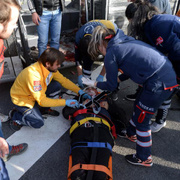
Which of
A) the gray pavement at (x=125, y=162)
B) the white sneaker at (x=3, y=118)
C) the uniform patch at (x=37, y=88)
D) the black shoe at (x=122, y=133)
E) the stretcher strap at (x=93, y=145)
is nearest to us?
the stretcher strap at (x=93, y=145)

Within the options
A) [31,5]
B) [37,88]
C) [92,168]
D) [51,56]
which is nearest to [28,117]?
[37,88]

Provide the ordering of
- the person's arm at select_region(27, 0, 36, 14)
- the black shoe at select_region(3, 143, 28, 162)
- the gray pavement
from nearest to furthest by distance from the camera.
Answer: the gray pavement → the black shoe at select_region(3, 143, 28, 162) → the person's arm at select_region(27, 0, 36, 14)

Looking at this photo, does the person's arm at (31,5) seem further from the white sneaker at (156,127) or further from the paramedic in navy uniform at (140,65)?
the white sneaker at (156,127)

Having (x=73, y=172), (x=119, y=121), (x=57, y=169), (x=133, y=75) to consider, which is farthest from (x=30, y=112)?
(x=133, y=75)

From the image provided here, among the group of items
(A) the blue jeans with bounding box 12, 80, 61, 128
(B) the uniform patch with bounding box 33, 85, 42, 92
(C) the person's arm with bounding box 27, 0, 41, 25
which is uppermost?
(C) the person's arm with bounding box 27, 0, 41, 25

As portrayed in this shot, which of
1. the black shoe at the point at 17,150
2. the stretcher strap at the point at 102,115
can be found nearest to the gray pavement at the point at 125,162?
the stretcher strap at the point at 102,115

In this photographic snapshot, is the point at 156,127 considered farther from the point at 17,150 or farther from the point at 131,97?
the point at 17,150

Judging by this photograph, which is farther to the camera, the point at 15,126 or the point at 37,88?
the point at 15,126

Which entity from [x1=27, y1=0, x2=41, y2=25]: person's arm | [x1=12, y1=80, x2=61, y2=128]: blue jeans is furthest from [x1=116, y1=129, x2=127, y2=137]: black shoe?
[x1=27, y1=0, x2=41, y2=25]: person's arm

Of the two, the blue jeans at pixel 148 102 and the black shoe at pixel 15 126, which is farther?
the black shoe at pixel 15 126

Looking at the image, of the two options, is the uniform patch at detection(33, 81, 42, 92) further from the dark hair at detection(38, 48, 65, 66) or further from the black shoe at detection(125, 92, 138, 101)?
the black shoe at detection(125, 92, 138, 101)

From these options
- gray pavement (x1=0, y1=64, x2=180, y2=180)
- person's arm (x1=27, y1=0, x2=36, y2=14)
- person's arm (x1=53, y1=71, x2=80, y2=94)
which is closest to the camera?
gray pavement (x1=0, y1=64, x2=180, y2=180)

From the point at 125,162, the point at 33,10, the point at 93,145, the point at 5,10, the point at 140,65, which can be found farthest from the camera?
the point at 33,10

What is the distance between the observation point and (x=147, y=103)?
188cm
